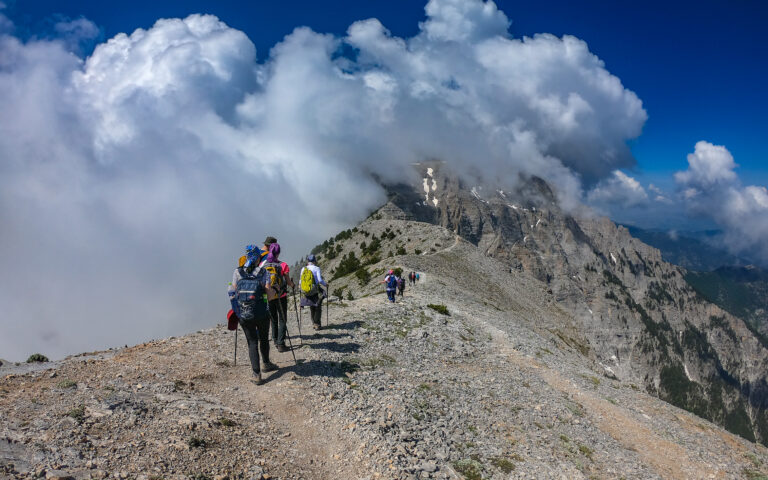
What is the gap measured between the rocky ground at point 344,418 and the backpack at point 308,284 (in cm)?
199

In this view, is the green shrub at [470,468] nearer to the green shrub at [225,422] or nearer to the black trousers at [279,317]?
the green shrub at [225,422]

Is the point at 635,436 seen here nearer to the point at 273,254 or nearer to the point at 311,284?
the point at 311,284

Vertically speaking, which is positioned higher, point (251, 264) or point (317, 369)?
→ point (251, 264)

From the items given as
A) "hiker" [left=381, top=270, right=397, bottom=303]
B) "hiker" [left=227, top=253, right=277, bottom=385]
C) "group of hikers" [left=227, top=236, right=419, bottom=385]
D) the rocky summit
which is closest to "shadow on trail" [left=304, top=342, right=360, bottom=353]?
the rocky summit

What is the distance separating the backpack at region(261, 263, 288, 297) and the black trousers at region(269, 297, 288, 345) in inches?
19.8

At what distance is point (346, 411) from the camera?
40.2 ft

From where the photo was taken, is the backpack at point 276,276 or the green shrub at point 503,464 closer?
the green shrub at point 503,464

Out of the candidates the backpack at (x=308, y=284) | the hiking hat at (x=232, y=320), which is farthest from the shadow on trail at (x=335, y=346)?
the hiking hat at (x=232, y=320)

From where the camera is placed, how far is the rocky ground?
8711 millimetres

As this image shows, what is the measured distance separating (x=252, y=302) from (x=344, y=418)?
→ 4.31 meters

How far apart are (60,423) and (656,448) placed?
18.5 m

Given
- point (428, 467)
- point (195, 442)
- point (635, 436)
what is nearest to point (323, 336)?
point (428, 467)

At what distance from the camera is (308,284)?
1983 centimetres

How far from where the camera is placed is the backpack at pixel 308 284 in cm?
1975
